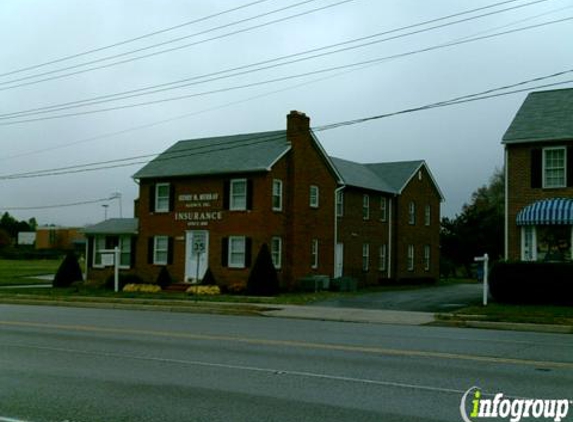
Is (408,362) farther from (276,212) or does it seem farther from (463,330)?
(276,212)

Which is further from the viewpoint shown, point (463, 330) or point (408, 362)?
point (463, 330)

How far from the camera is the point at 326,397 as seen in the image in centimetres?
898

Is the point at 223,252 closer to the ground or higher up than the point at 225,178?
closer to the ground

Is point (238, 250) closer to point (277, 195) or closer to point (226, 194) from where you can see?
point (226, 194)

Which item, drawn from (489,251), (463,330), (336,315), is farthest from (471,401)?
(489,251)

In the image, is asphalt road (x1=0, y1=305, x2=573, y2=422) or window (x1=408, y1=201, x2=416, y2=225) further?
window (x1=408, y1=201, x2=416, y2=225)

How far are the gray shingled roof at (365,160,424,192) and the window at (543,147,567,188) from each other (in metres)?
17.8

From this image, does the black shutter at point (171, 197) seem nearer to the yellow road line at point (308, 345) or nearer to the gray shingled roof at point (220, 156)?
the gray shingled roof at point (220, 156)

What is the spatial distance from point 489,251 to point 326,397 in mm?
53735

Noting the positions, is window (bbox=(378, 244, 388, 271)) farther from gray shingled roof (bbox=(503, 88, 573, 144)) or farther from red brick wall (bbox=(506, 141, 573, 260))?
red brick wall (bbox=(506, 141, 573, 260))

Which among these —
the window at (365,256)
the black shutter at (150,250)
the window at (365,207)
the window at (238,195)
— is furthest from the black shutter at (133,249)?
the window at (365,207)

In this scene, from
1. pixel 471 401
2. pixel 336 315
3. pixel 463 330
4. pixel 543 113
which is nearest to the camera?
pixel 471 401

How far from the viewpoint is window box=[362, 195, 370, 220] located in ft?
138

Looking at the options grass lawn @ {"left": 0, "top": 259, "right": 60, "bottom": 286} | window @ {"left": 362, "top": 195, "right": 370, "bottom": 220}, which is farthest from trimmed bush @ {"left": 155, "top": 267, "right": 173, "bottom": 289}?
window @ {"left": 362, "top": 195, "right": 370, "bottom": 220}
